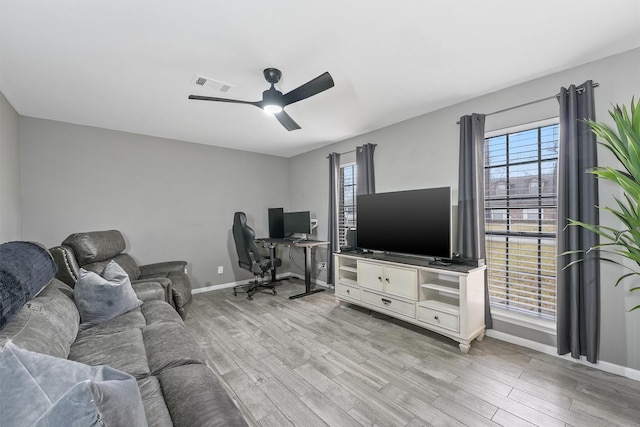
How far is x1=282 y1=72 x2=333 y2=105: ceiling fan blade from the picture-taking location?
195 centimetres

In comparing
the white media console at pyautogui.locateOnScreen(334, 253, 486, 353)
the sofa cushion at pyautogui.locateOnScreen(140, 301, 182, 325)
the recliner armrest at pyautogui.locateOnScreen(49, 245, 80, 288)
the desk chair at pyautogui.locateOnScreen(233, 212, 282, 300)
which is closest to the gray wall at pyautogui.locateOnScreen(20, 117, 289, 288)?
the desk chair at pyautogui.locateOnScreen(233, 212, 282, 300)

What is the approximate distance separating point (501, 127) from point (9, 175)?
5.08 m

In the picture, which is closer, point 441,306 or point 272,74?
point 272,74

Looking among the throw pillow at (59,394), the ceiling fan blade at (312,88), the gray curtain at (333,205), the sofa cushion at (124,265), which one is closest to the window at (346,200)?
the gray curtain at (333,205)

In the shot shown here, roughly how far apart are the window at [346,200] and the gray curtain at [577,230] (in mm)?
2672

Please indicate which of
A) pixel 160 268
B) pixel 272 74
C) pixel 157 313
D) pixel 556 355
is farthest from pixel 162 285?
pixel 556 355

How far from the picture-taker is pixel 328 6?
1.60m

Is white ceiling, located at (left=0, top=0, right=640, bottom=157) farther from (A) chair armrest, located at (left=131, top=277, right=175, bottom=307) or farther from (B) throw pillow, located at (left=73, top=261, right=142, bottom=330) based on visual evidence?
(A) chair armrest, located at (left=131, top=277, right=175, bottom=307)

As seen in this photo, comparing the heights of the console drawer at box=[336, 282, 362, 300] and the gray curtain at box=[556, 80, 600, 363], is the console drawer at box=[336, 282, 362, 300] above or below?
below

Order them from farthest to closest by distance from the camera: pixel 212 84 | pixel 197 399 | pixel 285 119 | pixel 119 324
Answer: pixel 285 119 → pixel 212 84 → pixel 119 324 → pixel 197 399

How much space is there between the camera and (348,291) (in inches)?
142

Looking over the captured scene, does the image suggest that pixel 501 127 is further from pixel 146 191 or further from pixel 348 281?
pixel 146 191

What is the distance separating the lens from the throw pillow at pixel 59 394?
0.56 meters

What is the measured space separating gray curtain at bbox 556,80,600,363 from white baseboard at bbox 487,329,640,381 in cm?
7
